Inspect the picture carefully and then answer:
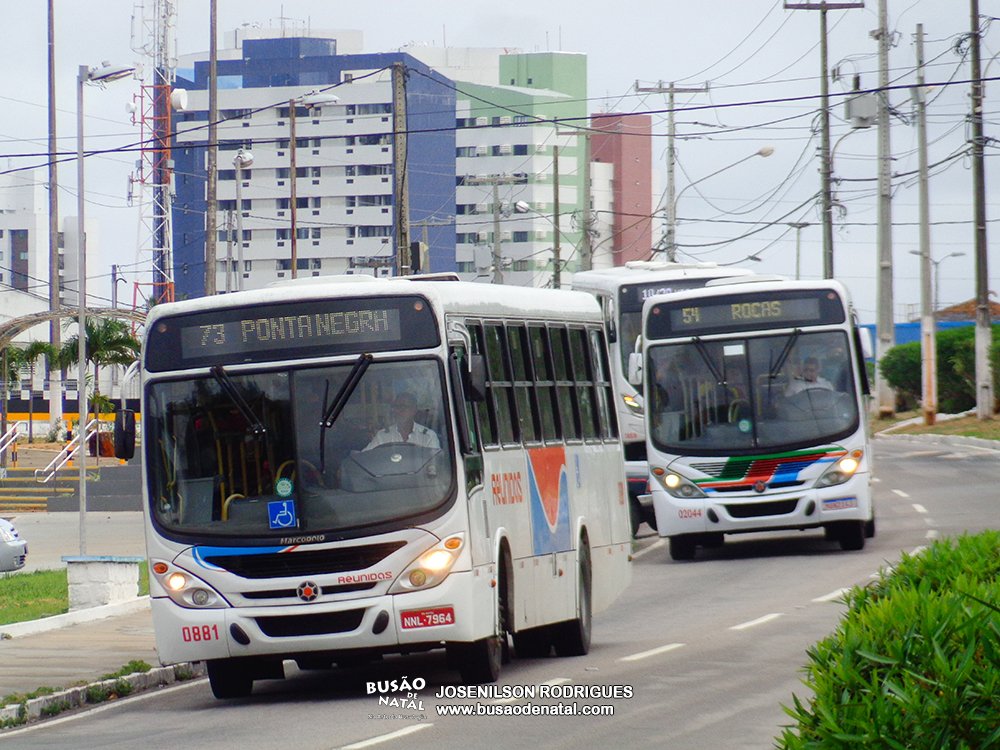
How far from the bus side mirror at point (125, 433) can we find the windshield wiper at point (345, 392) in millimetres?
1486

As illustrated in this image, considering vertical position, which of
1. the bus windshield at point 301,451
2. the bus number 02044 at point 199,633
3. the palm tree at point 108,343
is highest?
the palm tree at point 108,343

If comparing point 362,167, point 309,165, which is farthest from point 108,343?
point 309,165

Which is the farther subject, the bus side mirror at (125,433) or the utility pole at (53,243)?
the utility pole at (53,243)

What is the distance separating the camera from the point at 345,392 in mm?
12555

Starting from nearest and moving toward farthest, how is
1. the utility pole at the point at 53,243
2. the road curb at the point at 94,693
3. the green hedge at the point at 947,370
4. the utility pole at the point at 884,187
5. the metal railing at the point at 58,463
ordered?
the road curb at the point at 94,693 < the metal railing at the point at 58,463 < the green hedge at the point at 947,370 < the utility pole at the point at 884,187 < the utility pole at the point at 53,243

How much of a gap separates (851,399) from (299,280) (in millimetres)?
10749

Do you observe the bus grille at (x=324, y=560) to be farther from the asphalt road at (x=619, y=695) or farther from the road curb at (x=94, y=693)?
the road curb at (x=94, y=693)

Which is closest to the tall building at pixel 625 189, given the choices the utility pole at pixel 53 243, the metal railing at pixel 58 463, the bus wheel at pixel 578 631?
the utility pole at pixel 53 243

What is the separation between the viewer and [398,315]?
12719 mm

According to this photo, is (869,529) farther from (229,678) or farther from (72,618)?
(229,678)

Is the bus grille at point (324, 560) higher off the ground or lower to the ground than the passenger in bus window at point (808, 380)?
lower

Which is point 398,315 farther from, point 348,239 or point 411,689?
point 348,239

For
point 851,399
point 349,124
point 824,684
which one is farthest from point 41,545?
point 349,124

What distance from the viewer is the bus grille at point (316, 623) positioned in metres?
12.2
